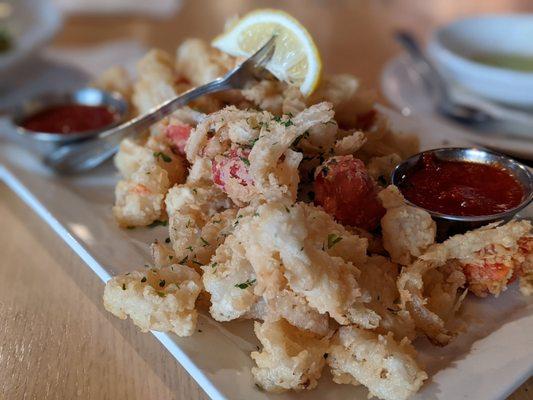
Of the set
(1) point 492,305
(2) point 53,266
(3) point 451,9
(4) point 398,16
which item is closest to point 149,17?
(4) point 398,16

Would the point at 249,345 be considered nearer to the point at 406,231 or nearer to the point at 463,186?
the point at 406,231

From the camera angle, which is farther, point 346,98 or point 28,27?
point 28,27

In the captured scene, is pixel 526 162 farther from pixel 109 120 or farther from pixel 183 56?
pixel 109 120

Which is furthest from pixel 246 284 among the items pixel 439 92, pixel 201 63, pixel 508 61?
pixel 508 61

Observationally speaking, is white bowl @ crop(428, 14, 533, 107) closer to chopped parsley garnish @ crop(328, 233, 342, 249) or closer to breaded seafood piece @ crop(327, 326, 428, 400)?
chopped parsley garnish @ crop(328, 233, 342, 249)

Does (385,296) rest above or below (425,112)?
above

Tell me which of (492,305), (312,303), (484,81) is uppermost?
(312,303)

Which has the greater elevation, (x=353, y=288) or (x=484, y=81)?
(x=353, y=288)
